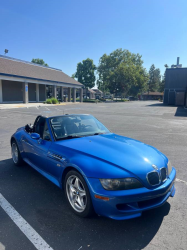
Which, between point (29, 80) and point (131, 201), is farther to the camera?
point (29, 80)

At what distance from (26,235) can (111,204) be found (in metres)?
1.16

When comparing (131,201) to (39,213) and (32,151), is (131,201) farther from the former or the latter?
(32,151)

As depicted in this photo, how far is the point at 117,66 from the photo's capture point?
73.8 metres

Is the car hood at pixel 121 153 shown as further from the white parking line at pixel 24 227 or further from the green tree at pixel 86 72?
the green tree at pixel 86 72

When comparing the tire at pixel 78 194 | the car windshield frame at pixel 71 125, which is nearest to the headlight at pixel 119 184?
the tire at pixel 78 194

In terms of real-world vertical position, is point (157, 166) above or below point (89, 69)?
below

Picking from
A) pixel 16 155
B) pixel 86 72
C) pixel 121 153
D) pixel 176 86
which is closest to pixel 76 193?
pixel 121 153

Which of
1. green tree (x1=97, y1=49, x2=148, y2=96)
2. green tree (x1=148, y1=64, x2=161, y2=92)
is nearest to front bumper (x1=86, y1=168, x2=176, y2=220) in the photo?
green tree (x1=97, y1=49, x2=148, y2=96)

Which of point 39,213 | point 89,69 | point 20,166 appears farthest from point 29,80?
point 89,69

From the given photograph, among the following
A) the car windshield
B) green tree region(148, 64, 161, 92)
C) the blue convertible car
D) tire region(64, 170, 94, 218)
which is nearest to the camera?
the blue convertible car

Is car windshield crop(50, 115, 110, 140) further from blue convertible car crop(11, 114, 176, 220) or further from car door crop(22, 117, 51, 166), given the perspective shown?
car door crop(22, 117, 51, 166)

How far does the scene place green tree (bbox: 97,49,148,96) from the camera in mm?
67750

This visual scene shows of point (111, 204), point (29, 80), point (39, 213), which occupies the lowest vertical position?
point (39, 213)

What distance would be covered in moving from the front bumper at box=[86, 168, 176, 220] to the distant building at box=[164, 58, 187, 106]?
128 feet
